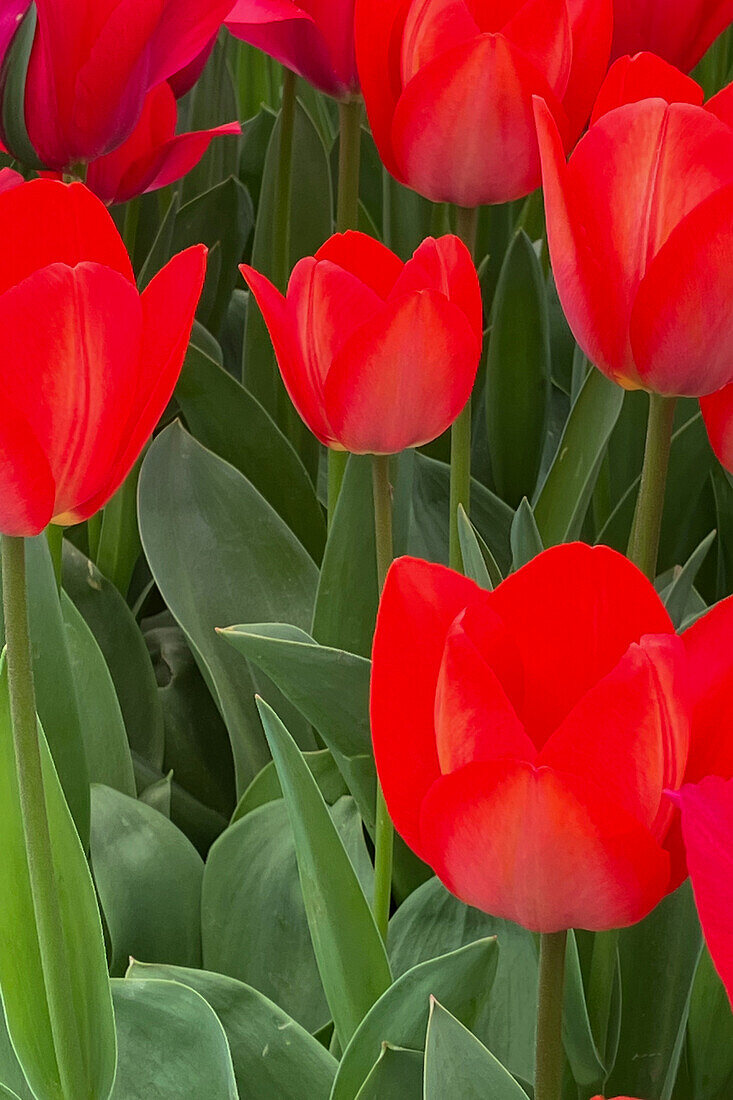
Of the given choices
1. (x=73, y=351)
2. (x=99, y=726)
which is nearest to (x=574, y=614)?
(x=73, y=351)

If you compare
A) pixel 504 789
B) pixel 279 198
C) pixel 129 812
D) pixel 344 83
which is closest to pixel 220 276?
pixel 279 198

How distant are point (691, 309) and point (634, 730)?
0.57ft

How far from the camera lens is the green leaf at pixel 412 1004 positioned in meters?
0.40

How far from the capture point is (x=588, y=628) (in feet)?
0.98

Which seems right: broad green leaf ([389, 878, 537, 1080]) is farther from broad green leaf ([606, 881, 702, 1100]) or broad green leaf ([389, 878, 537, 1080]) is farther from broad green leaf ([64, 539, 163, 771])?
broad green leaf ([64, 539, 163, 771])

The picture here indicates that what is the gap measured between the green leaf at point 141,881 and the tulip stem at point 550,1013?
253 mm

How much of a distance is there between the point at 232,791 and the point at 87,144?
354mm

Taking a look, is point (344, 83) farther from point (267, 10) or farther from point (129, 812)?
point (129, 812)

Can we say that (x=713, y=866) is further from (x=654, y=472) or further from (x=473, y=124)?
(x=473, y=124)

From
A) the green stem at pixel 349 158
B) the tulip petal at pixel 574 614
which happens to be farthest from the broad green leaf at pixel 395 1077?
the green stem at pixel 349 158

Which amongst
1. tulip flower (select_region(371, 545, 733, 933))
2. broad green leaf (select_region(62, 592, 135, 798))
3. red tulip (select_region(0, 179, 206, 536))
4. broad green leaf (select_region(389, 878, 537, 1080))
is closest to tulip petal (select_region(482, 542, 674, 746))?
tulip flower (select_region(371, 545, 733, 933))

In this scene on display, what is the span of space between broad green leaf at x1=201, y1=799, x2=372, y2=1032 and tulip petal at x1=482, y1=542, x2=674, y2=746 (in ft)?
0.84

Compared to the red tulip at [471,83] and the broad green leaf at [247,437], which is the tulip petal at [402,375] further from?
the broad green leaf at [247,437]

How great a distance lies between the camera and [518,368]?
82cm
